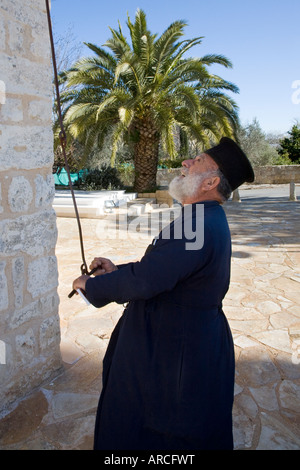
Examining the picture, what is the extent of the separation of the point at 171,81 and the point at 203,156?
10482 millimetres

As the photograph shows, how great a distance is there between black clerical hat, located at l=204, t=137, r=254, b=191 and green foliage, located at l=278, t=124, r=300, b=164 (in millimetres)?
25015

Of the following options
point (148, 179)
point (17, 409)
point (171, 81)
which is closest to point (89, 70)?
point (171, 81)

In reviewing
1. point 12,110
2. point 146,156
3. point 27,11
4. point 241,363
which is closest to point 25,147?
point 12,110

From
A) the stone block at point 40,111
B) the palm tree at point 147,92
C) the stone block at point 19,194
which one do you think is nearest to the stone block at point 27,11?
the stone block at point 40,111

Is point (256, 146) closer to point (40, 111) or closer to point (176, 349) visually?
point (40, 111)

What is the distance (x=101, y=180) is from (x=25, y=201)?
1227cm

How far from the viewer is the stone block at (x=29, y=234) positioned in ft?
6.91

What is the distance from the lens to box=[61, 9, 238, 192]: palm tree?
34.8ft

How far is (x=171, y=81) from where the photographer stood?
36.8ft

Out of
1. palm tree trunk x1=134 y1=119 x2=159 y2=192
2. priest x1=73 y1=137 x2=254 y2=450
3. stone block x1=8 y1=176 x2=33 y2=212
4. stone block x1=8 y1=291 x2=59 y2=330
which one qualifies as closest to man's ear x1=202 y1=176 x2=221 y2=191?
priest x1=73 y1=137 x2=254 y2=450

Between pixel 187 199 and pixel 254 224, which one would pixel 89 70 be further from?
pixel 187 199

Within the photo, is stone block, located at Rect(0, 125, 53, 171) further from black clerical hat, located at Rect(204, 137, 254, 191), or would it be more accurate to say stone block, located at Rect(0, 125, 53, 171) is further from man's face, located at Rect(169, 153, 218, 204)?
black clerical hat, located at Rect(204, 137, 254, 191)

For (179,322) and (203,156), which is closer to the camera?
(179,322)
